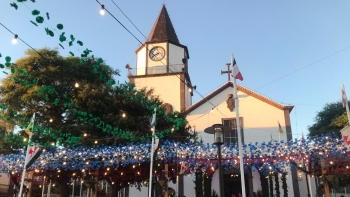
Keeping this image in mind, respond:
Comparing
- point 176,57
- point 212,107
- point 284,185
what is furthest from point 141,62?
point 284,185

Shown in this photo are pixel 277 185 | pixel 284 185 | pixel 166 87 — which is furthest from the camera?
pixel 166 87

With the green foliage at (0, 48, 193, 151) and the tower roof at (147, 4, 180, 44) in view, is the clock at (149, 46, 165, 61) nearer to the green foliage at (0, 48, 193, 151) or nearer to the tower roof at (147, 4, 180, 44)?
the tower roof at (147, 4, 180, 44)

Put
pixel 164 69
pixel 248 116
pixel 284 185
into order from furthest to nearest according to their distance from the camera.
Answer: pixel 164 69
pixel 248 116
pixel 284 185

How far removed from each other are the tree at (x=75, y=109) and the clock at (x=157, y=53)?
721 centimetres

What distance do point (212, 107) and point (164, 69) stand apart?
5.51 m

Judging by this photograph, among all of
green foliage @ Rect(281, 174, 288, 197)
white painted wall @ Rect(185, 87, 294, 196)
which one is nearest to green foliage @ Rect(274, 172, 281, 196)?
green foliage @ Rect(281, 174, 288, 197)

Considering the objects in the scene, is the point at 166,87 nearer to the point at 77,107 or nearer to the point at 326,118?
the point at 77,107

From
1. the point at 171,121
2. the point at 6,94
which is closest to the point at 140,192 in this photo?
the point at 171,121

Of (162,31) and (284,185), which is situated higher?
(162,31)

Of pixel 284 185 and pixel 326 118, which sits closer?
pixel 284 185

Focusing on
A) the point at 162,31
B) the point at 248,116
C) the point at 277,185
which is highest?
the point at 162,31

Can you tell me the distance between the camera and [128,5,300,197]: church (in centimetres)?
2102

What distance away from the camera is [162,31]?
2747 cm

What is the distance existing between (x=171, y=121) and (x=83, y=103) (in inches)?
211
